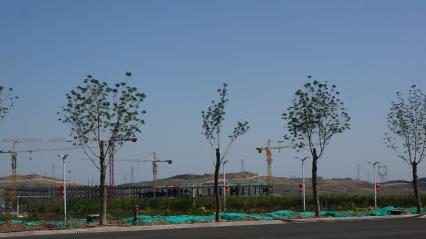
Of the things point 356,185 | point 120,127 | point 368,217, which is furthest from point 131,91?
point 356,185

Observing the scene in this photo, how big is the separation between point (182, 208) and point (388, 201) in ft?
62.3

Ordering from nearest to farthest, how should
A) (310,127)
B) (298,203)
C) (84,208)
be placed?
(310,127) < (84,208) < (298,203)

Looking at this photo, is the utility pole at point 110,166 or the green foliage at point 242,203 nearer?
the utility pole at point 110,166

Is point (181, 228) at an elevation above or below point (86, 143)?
below

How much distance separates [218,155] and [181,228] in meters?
6.72

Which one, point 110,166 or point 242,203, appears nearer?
point 242,203

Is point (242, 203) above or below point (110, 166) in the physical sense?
below

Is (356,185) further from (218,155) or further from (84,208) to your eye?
(218,155)

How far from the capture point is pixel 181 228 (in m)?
29.6

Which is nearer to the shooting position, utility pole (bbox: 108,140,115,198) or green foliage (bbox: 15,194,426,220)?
utility pole (bbox: 108,140,115,198)

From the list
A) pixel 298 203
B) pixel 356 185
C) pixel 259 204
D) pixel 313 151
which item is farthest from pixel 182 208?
pixel 356 185

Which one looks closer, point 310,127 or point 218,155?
point 218,155

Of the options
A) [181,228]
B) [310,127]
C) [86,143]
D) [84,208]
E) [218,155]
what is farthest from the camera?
[84,208]

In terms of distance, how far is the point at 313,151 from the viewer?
3809 centimetres
